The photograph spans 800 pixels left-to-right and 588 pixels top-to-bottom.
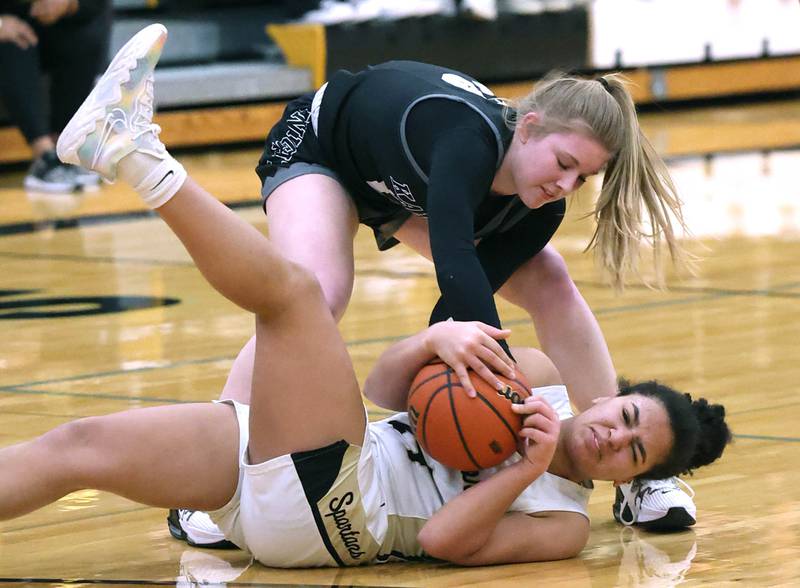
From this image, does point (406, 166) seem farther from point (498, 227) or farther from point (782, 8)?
point (782, 8)

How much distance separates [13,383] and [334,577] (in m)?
1.96

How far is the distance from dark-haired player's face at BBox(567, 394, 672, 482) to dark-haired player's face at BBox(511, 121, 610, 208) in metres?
0.48

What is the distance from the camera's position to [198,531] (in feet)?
10.3

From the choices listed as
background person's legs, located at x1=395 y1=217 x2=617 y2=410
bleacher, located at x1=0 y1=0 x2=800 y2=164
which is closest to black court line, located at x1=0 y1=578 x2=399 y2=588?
background person's legs, located at x1=395 y1=217 x2=617 y2=410

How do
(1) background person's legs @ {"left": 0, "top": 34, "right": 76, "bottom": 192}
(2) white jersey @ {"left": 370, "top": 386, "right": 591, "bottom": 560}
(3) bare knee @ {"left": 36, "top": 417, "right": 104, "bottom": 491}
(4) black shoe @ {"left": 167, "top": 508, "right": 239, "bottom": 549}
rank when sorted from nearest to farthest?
(3) bare knee @ {"left": 36, "top": 417, "right": 104, "bottom": 491}
(2) white jersey @ {"left": 370, "top": 386, "right": 591, "bottom": 560}
(4) black shoe @ {"left": 167, "top": 508, "right": 239, "bottom": 549}
(1) background person's legs @ {"left": 0, "top": 34, "right": 76, "bottom": 192}

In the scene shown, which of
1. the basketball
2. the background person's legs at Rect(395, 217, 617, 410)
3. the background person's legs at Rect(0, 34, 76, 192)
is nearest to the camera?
the basketball

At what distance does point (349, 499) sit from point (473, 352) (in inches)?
13.8

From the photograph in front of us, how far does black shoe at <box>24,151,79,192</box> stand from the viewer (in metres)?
9.30

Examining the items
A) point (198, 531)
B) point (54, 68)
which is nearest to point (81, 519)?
point (198, 531)

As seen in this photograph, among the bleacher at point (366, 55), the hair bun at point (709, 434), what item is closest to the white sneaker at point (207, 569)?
the hair bun at point (709, 434)

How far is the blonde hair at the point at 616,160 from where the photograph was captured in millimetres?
3221

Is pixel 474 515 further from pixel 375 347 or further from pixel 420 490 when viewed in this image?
pixel 375 347

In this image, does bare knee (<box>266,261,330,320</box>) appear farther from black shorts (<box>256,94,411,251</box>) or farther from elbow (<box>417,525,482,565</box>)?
black shorts (<box>256,94,411,251</box>)

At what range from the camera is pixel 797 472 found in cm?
352
